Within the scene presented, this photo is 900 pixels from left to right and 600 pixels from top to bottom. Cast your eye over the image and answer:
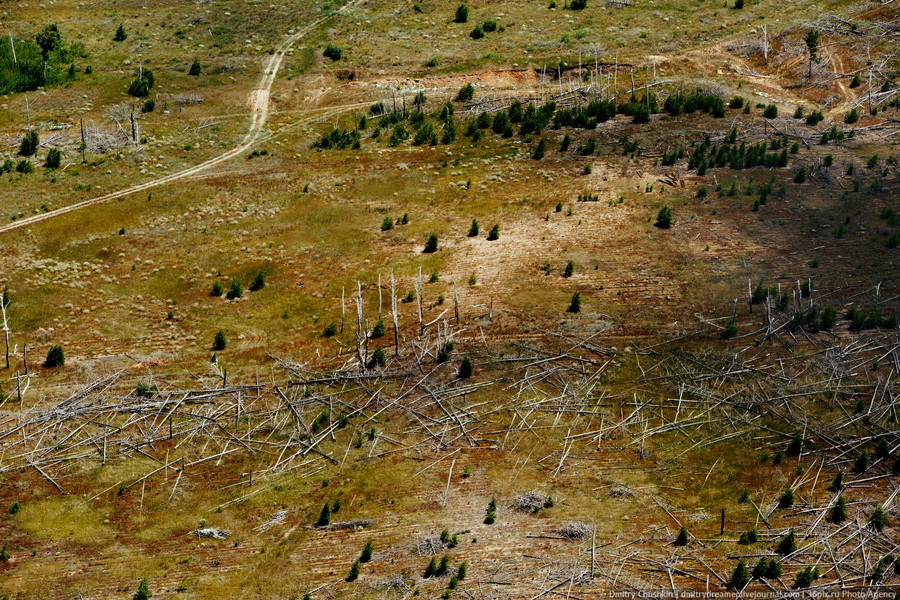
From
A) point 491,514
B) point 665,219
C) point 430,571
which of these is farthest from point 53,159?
point 430,571

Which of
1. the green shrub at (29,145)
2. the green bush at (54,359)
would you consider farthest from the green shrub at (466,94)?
the green bush at (54,359)

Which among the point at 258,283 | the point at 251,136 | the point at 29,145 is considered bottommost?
the point at 258,283

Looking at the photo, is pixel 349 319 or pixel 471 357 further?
pixel 349 319

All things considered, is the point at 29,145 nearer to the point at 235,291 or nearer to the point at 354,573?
the point at 235,291

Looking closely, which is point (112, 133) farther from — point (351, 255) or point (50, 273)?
point (351, 255)

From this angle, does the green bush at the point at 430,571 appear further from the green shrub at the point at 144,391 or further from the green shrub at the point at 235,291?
the green shrub at the point at 235,291

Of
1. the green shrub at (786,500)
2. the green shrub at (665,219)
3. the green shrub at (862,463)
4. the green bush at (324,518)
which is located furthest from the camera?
the green shrub at (665,219)

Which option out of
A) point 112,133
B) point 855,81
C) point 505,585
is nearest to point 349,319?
point 505,585

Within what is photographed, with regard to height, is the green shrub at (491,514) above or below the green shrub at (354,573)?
above

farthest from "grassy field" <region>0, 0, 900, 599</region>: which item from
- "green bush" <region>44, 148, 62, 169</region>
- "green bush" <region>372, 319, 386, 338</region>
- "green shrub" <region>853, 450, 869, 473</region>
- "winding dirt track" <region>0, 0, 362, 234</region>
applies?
"green bush" <region>372, 319, 386, 338</region>
